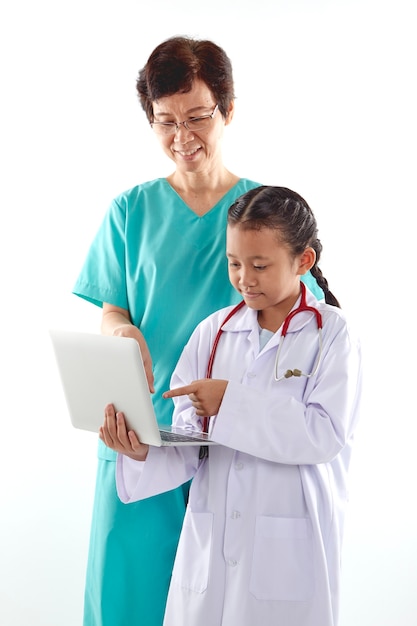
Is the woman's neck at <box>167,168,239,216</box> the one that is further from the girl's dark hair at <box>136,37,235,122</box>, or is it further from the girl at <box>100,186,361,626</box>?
the girl at <box>100,186,361,626</box>

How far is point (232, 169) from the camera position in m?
3.11

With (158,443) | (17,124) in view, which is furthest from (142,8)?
(158,443)

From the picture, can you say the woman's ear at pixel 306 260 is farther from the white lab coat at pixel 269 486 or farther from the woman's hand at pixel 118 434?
the woman's hand at pixel 118 434

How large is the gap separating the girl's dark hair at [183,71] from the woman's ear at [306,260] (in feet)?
1.45


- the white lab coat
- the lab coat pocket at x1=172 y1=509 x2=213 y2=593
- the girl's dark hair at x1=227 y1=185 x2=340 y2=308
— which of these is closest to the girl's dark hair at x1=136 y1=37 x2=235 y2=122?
the girl's dark hair at x1=227 y1=185 x2=340 y2=308

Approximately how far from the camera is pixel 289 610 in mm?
1765

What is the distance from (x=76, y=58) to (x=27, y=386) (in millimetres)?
1153

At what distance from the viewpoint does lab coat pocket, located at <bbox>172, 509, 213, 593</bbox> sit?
1817mm

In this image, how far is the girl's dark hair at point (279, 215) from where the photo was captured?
6.01 feet

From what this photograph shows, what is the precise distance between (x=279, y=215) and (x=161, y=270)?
42 cm

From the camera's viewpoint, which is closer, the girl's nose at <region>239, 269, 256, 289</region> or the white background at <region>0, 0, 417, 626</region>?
the girl's nose at <region>239, 269, 256, 289</region>

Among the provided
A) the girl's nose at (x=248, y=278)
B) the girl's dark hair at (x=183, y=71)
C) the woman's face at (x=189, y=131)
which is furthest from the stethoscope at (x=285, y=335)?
the girl's dark hair at (x=183, y=71)

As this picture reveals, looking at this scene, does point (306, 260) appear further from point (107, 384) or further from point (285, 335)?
point (107, 384)

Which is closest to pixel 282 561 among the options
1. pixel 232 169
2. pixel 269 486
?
pixel 269 486
